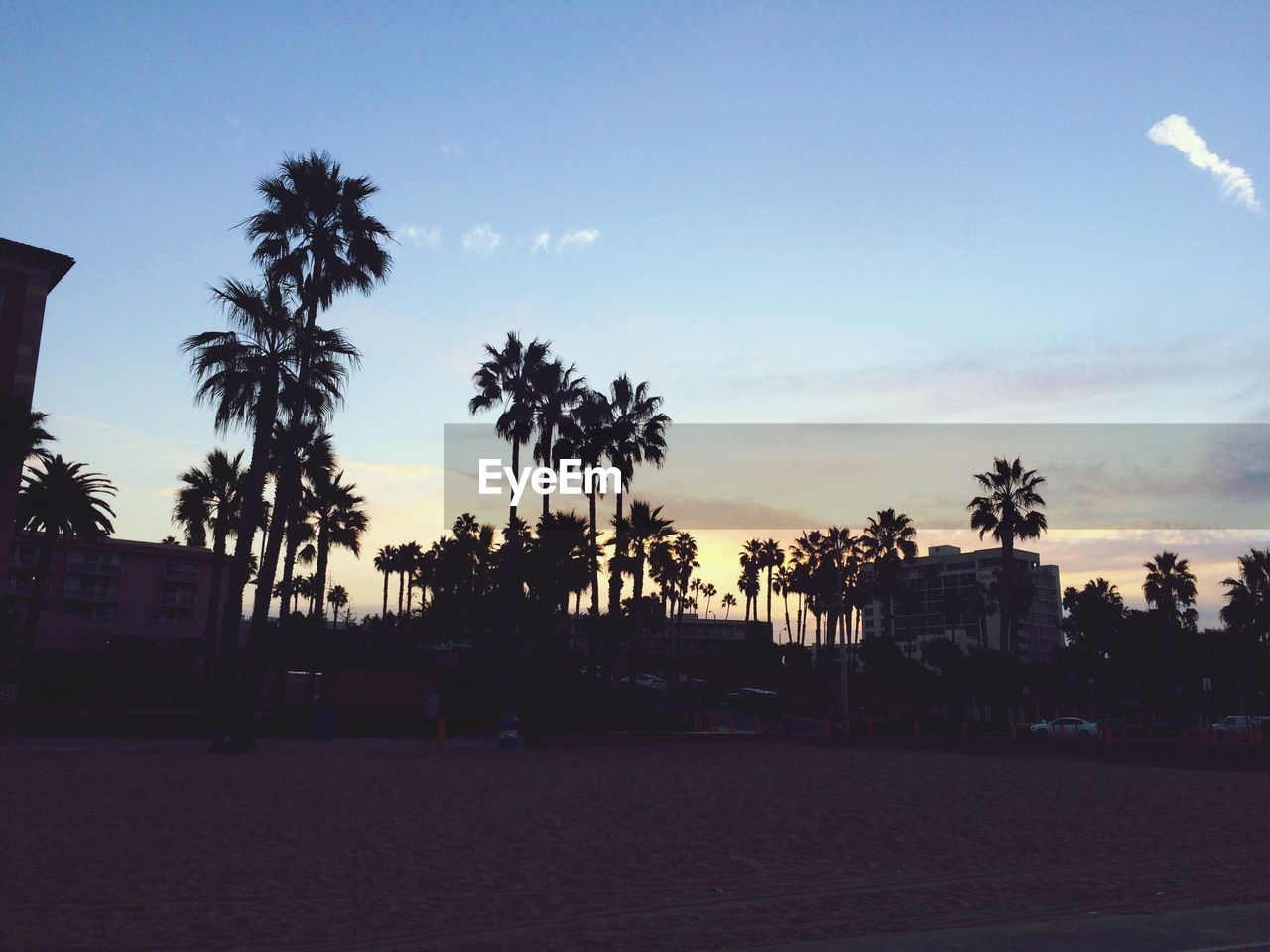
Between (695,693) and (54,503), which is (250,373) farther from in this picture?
(695,693)

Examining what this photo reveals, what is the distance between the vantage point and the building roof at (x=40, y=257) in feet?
133

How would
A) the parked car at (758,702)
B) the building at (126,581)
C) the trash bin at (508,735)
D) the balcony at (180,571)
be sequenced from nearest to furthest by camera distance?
1. the trash bin at (508,735)
2. the parked car at (758,702)
3. the building at (126,581)
4. the balcony at (180,571)

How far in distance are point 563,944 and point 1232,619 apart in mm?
89418

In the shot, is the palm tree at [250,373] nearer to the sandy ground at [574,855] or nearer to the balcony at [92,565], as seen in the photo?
the sandy ground at [574,855]

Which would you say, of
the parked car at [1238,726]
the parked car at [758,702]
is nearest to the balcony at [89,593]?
the parked car at [758,702]

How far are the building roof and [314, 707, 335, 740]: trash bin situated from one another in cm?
2218

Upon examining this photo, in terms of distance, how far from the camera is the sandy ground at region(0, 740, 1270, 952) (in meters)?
8.42

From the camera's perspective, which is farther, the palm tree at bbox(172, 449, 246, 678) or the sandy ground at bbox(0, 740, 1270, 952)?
the palm tree at bbox(172, 449, 246, 678)

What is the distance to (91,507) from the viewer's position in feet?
140

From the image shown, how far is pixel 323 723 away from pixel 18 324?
21108 mm

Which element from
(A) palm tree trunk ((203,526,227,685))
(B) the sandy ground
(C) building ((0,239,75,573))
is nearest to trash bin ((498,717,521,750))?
(B) the sandy ground

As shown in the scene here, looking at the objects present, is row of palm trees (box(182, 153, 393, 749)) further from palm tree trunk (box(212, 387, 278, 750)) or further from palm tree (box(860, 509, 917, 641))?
palm tree (box(860, 509, 917, 641))

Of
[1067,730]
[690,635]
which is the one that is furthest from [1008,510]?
[690,635]

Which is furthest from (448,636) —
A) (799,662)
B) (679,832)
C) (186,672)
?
(679,832)
